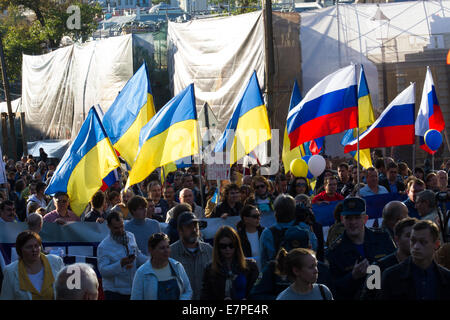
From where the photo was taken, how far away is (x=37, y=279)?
22.1ft

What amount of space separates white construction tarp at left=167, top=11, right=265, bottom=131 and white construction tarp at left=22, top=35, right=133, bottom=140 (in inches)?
146

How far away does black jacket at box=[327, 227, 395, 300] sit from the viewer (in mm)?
6309

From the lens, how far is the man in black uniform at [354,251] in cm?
630

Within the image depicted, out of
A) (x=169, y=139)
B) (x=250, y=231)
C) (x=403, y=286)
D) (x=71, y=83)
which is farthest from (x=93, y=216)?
(x=71, y=83)

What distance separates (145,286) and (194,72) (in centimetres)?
2071

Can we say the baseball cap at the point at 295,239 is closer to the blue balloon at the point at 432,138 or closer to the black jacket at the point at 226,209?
the black jacket at the point at 226,209

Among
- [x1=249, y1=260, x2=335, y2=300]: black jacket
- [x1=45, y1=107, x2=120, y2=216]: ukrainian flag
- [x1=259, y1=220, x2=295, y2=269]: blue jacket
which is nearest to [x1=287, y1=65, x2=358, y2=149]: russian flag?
[x1=45, y1=107, x2=120, y2=216]: ukrainian flag

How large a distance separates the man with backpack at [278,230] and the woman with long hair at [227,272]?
0.66 metres

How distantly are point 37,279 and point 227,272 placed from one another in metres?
1.61

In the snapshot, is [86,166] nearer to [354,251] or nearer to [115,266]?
[115,266]

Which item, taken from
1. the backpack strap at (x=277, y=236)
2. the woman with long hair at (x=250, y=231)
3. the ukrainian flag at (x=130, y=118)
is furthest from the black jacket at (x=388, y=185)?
the backpack strap at (x=277, y=236)

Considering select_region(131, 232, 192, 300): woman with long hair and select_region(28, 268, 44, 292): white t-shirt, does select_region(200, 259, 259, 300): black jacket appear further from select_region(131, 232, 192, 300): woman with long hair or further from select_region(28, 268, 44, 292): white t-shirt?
select_region(28, 268, 44, 292): white t-shirt

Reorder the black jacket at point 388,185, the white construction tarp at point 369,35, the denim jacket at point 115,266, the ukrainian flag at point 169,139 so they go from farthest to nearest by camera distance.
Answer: the white construction tarp at point 369,35
the black jacket at point 388,185
the ukrainian flag at point 169,139
the denim jacket at point 115,266

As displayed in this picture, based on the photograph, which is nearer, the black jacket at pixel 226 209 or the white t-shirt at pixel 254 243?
the white t-shirt at pixel 254 243
